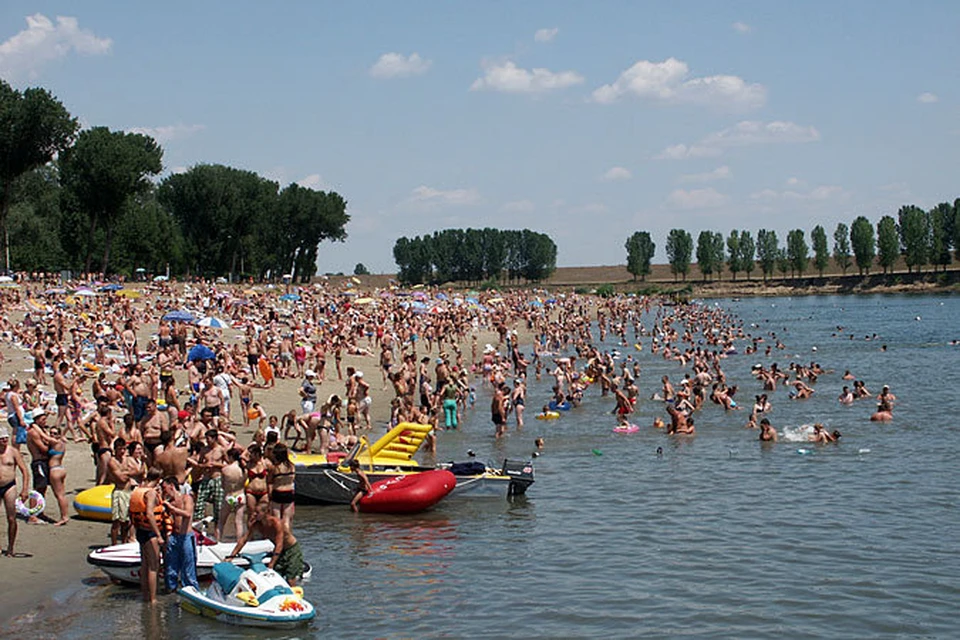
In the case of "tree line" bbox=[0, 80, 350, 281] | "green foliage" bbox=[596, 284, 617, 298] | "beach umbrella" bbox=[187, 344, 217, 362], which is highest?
"tree line" bbox=[0, 80, 350, 281]

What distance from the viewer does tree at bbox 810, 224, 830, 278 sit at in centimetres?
13200

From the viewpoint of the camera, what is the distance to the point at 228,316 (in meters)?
42.0

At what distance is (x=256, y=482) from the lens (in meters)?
11.2

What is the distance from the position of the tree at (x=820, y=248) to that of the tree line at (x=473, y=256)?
37.5m

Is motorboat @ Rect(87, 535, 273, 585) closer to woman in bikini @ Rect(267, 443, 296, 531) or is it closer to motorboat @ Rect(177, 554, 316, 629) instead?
woman in bikini @ Rect(267, 443, 296, 531)

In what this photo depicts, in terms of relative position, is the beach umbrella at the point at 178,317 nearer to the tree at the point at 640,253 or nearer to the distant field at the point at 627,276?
the distant field at the point at 627,276

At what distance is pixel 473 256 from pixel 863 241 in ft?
175

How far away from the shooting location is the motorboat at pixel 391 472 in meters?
15.1

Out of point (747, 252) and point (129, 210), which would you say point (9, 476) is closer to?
point (129, 210)

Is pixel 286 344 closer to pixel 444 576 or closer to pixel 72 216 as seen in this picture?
pixel 444 576

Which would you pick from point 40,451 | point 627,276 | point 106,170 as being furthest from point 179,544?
point 627,276

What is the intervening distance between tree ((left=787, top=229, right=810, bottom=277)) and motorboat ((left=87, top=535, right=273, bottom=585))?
132 metres

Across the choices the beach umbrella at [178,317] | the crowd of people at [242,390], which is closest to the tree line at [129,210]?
the crowd of people at [242,390]

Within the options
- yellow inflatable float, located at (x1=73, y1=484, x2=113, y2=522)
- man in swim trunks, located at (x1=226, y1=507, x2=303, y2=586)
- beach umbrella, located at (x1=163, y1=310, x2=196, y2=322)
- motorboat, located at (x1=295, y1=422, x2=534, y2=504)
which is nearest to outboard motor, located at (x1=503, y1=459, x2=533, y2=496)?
motorboat, located at (x1=295, y1=422, x2=534, y2=504)
